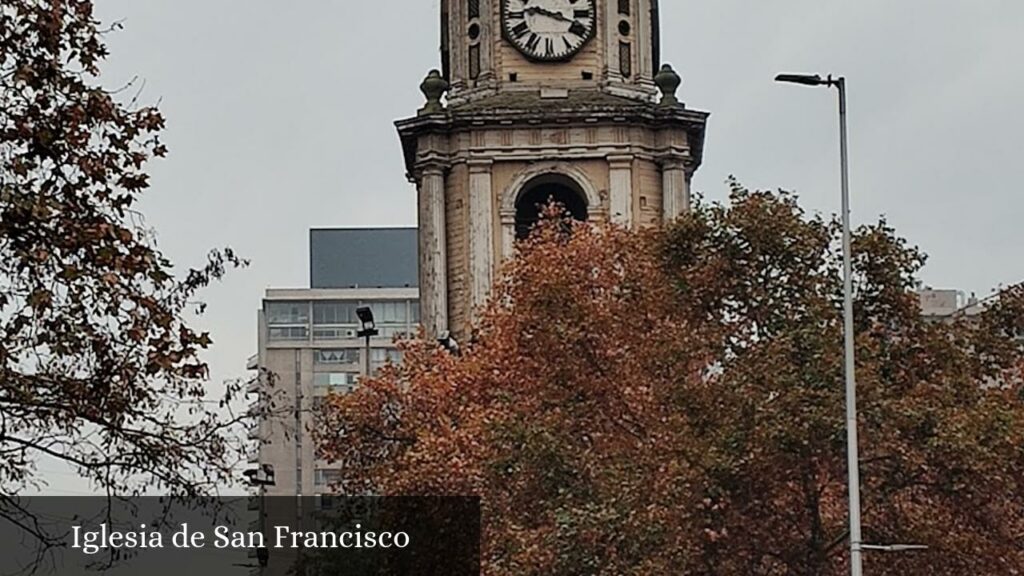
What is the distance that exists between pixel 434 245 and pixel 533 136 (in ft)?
12.2

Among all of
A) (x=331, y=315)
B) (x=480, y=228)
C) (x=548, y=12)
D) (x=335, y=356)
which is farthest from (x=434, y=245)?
(x=331, y=315)

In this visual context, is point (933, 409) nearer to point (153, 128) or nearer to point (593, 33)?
point (153, 128)

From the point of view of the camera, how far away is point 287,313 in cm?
14425

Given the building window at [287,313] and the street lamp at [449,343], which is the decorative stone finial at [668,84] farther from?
the building window at [287,313]

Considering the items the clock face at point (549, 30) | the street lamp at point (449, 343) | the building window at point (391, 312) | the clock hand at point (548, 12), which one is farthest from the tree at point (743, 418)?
the building window at point (391, 312)

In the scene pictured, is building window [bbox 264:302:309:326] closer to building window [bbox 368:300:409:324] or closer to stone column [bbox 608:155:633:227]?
building window [bbox 368:300:409:324]

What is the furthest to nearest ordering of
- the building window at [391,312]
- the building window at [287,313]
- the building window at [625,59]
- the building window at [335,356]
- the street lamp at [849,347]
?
the building window at [287,313]
the building window at [391,312]
the building window at [335,356]
the building window at [625,59]
the street lamp at [849,347]

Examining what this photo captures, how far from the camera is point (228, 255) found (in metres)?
16.6

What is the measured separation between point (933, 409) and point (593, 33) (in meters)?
33.9

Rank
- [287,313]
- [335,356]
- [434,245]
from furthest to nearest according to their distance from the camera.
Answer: [287,313], [335,356], [434,245]

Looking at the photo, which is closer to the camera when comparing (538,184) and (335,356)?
(538,184)

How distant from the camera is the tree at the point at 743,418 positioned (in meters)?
30.1

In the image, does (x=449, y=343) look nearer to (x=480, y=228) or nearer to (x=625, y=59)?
(x=480, y=228)

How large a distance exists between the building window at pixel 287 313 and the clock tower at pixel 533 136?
79815 mm
